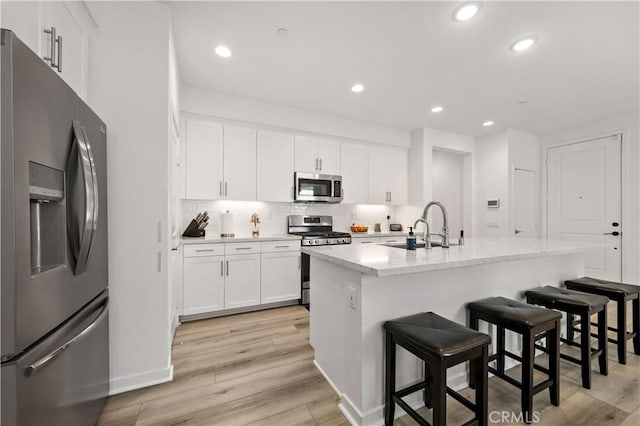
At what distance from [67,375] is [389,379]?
1520mm

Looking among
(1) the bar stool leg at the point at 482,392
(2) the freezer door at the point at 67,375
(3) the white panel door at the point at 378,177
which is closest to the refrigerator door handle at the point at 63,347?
(2) the freezer door at the point at 67,375

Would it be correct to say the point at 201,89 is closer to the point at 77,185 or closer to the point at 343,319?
the point at 77,185

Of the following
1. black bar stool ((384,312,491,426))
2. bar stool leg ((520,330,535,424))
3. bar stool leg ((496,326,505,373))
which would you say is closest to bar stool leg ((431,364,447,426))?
black bar stool ((384,312,491,426))

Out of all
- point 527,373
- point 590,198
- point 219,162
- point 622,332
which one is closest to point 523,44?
point 622,332

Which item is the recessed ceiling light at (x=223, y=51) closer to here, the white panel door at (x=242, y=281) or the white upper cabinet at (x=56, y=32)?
the white upper cabinet at (x=56, y=32)

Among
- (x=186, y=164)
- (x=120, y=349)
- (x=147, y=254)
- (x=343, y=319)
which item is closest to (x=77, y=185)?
(x=147, y=254)

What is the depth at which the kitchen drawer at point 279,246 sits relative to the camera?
3436 mm

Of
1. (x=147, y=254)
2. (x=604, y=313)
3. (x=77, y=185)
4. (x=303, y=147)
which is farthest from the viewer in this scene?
(x=303, y=147)

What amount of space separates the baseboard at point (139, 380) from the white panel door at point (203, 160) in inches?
78.6

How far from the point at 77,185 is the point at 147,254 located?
76 centimetres

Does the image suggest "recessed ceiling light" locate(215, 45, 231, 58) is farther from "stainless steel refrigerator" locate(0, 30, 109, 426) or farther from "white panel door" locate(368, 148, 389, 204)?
"white panel door" locate(368, 148, 389, 204)

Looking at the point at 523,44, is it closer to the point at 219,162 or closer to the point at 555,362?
the point at 555,362

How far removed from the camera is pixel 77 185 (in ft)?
4.08

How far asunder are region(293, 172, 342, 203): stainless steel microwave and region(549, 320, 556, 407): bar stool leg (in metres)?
2.91
